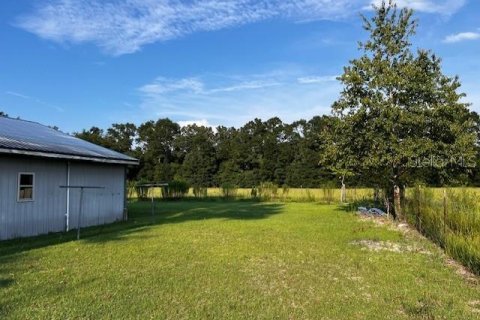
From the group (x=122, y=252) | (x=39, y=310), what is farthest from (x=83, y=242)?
(x=39, y=310)

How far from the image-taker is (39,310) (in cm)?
576

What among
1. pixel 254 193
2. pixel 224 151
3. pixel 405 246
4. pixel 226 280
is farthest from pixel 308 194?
pixel 224 151

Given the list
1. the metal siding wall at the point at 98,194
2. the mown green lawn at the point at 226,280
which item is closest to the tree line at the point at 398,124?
the mown green lawn at the point at 226,280

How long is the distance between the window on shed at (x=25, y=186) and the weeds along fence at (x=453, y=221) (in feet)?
37.8

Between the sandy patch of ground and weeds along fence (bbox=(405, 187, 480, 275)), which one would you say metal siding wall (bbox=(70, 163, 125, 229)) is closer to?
the sandy patch of ground

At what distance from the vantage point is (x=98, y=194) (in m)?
17.3

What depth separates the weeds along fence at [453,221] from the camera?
343 inches

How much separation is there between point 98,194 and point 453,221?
40.8 feet

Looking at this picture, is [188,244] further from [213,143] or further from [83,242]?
[213,143]

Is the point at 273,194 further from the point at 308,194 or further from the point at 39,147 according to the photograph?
the point at 39,147

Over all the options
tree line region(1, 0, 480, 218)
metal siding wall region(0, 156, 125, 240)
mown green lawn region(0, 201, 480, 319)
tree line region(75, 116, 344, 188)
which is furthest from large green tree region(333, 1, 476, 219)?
tree line region(75, 116, 344, 188)

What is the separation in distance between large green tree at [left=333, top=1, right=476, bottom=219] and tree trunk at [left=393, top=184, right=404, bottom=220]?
0.6 inches

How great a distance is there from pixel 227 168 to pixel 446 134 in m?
54.6

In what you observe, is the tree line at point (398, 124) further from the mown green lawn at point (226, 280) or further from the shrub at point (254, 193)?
the shrub at point (254, 193)
